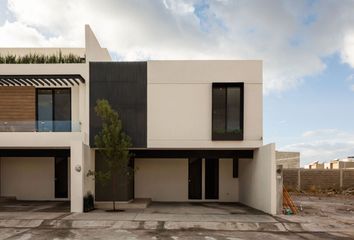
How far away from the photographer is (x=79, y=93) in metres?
17.7

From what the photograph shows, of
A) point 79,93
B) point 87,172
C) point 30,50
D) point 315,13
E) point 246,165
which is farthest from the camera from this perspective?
point 30,50

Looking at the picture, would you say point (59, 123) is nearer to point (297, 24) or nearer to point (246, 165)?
point (246, 165)

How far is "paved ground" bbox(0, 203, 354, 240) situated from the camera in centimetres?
1216

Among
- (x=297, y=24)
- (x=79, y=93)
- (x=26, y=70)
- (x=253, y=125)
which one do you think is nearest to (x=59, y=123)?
(x=79, y=93)

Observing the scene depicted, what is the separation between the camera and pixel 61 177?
20.0 metres

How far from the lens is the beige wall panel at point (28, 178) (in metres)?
20.0

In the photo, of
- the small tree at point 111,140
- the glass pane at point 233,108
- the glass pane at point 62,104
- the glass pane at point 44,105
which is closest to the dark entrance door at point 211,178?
the glass pane at point 233,108

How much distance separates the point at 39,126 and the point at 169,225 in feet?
26.1

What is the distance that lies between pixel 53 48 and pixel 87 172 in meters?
8.61

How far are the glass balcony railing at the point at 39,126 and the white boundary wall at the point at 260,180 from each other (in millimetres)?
8514

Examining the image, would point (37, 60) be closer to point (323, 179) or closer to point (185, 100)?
point (185, 100)

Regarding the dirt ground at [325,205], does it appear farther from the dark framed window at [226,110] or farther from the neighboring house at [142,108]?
the dark framed window at [226,110]

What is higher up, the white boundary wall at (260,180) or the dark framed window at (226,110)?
the dark framed window at (226,110)

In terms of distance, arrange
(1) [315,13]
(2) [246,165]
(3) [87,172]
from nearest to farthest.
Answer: (1) [315,13] → (3) [87,172] → (2) [246,165]
